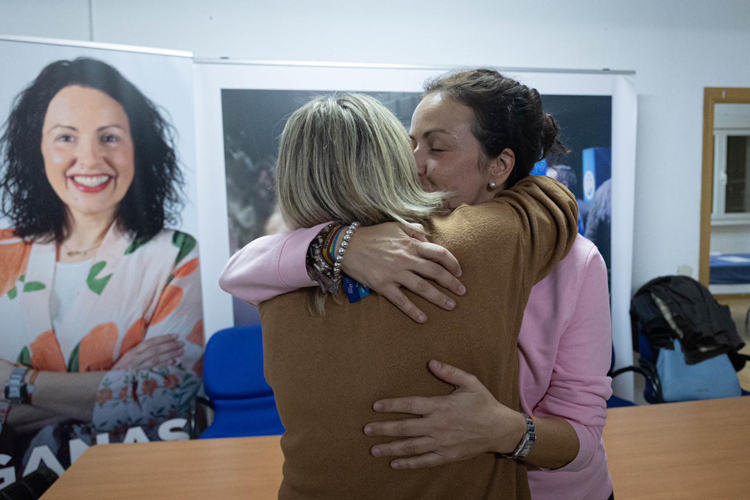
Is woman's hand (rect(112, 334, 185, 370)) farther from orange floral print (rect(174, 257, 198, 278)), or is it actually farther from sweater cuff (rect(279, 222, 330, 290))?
sweater cuff (rect(279, 222, 330, 290))

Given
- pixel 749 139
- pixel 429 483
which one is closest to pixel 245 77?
pixel 429 483

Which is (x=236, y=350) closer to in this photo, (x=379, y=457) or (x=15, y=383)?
(x=15, y=383)

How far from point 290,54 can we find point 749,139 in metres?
8.68

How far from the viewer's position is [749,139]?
8852 millimetres

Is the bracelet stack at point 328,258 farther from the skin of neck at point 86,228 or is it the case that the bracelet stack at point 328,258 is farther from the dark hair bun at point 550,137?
the skin of neck at point 86,228

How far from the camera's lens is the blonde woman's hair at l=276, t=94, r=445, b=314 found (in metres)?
0.90

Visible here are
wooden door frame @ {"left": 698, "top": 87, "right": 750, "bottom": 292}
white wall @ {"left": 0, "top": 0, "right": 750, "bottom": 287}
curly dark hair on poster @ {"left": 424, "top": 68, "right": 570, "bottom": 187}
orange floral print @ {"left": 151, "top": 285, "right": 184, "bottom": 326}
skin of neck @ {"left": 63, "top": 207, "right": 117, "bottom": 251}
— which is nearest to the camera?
curly dark hair on poster @ {"left": 424, "top": 68, "right": 570, "bottom": 187}

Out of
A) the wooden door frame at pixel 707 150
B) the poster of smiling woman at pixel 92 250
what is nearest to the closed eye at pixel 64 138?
the poster of smiling woman at pixel 92 250

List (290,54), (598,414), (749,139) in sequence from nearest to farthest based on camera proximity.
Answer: (598,414)
(290,54)
(749,139)

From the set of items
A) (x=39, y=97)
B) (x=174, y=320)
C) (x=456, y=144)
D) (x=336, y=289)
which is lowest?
(x=174, y=320)

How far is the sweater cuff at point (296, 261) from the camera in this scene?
89cm

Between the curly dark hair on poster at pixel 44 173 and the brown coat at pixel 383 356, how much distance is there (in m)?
2.19

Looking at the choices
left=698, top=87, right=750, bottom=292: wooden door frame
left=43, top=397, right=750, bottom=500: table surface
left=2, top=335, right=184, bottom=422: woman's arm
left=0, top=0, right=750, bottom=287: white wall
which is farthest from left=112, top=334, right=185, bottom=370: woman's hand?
left=698, top=87, right=750, bottom=292: wooden door frame

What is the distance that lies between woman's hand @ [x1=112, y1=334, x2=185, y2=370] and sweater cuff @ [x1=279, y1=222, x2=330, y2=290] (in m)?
2.20
